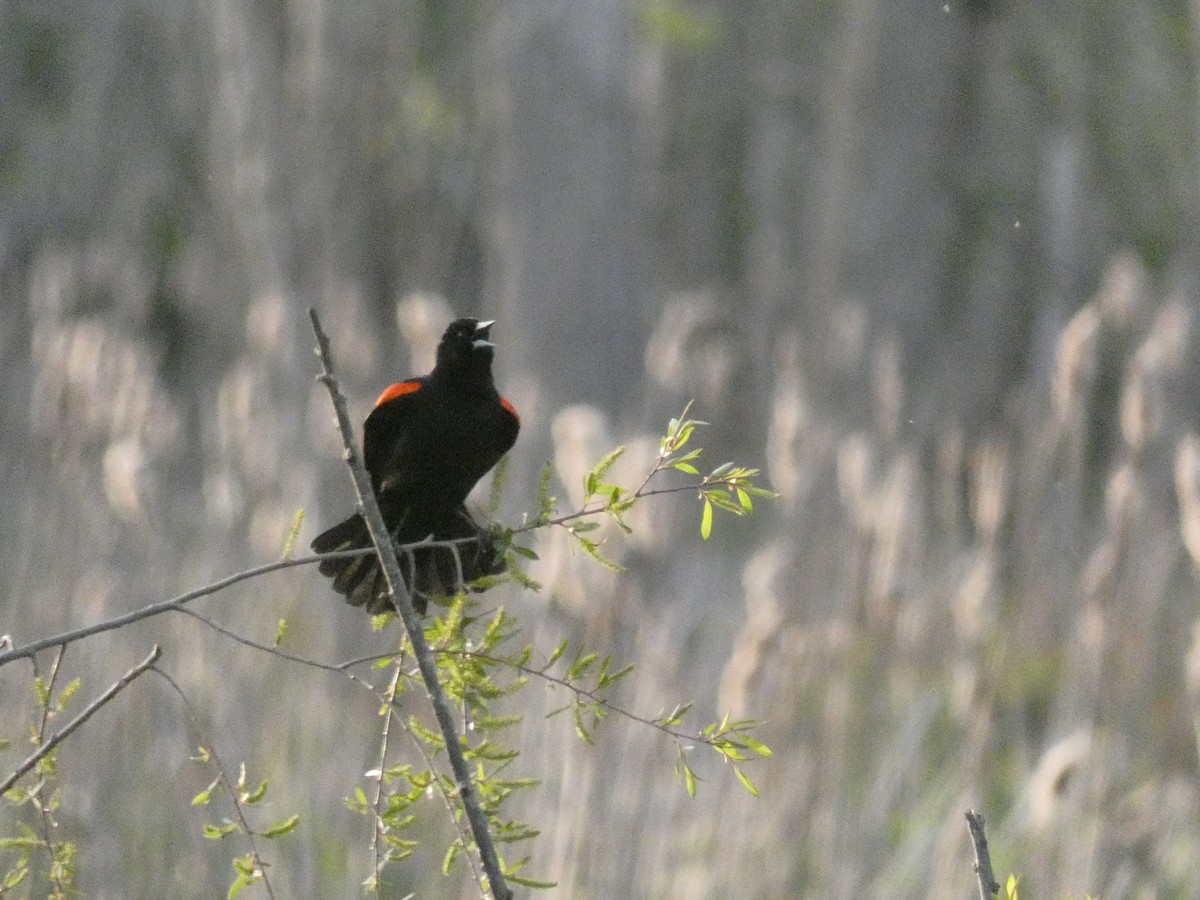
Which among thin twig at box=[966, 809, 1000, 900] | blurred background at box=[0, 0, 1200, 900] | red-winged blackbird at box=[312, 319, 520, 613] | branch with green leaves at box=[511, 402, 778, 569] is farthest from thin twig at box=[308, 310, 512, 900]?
blurred background at box=[0, 0, 1200, 900]

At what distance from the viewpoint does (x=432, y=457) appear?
68.6 inches

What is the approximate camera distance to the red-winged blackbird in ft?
5.34

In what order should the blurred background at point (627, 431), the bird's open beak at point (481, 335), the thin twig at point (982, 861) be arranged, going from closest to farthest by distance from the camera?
the thin twig at point (982, 861), the bird's open beak at point (481, 335), the blurred background at point (627, 431)

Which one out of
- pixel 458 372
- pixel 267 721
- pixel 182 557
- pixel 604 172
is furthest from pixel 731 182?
pixel 458 372

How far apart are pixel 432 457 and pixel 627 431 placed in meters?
3.12

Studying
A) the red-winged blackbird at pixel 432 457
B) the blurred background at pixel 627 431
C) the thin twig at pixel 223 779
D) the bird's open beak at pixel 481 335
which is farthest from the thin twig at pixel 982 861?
the blurred background at pixel 627 431

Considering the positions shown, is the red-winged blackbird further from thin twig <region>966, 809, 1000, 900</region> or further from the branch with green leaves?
thin twig <region>966, 809, 1000, 900</region>

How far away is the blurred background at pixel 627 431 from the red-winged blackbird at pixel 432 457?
0.74 meters

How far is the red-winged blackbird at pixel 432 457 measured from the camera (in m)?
1.63

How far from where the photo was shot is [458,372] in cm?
188

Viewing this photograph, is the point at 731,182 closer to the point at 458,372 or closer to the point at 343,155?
the point at 343,155

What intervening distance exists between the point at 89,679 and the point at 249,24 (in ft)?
9.18

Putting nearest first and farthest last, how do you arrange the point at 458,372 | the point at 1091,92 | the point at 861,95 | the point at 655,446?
the point at 458,372 < the point at 655,446 < the point at 861,95 < the point at 1091,92

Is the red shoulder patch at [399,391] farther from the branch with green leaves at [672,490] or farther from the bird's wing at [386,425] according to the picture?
the branch with green leaves at [672,490]
